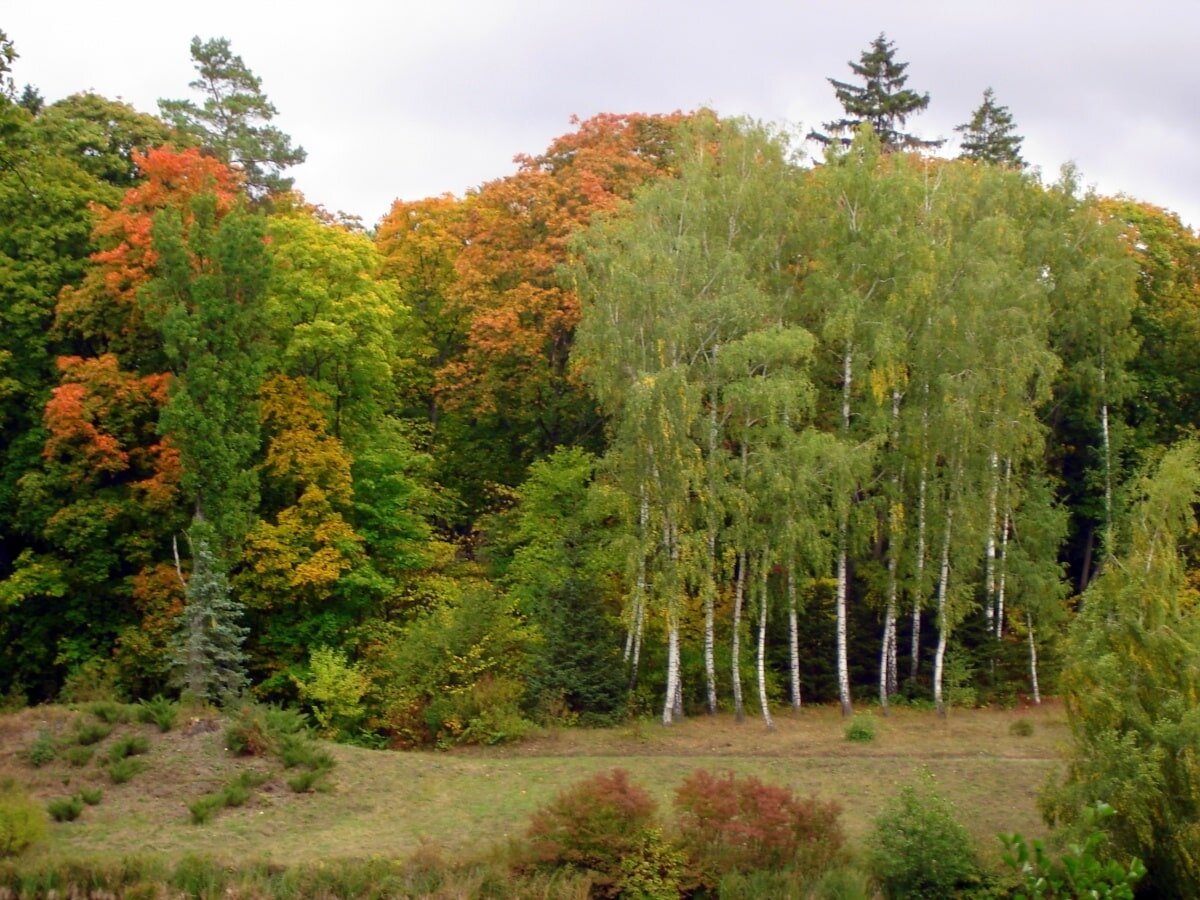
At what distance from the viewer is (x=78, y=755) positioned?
17547 millimetres

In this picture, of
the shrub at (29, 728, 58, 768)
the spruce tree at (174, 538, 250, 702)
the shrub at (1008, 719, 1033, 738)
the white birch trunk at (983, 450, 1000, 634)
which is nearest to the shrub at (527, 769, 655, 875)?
the shrub at (29, 728, 58, 768)

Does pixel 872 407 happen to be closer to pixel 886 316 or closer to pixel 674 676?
pixel 886 316

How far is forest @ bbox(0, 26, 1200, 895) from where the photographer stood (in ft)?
77.3

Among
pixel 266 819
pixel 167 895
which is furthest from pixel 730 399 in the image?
pixel 167 895

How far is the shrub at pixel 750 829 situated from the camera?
14.4 metres

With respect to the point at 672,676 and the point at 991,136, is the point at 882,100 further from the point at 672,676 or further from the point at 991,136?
the point at 672,676

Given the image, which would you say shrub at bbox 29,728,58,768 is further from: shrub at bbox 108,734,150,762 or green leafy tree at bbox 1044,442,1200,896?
green leafy tree at bbox 1044,442,1200,896

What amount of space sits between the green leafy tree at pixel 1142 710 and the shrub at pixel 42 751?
1505 cm

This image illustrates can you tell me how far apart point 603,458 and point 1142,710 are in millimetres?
14114

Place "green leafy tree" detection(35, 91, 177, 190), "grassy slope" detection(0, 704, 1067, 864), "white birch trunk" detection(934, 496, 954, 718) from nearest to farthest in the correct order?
"grassy slope" detection(0, 704, 1067, 864)
"white birch trunk" detection(934, 496, 954, 718)
"green leafy tree" detection(35, 91, 177, 190)

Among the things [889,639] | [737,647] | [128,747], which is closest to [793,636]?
[737,647]

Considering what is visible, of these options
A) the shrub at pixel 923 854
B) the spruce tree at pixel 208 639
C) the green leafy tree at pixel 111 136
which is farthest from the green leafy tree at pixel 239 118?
the shrub at pixel 923 854

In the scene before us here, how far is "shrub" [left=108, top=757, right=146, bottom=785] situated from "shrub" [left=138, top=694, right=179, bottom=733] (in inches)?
47.4

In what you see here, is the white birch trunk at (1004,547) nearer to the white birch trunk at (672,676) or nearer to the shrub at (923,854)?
the white birch trunk at (672,676)
